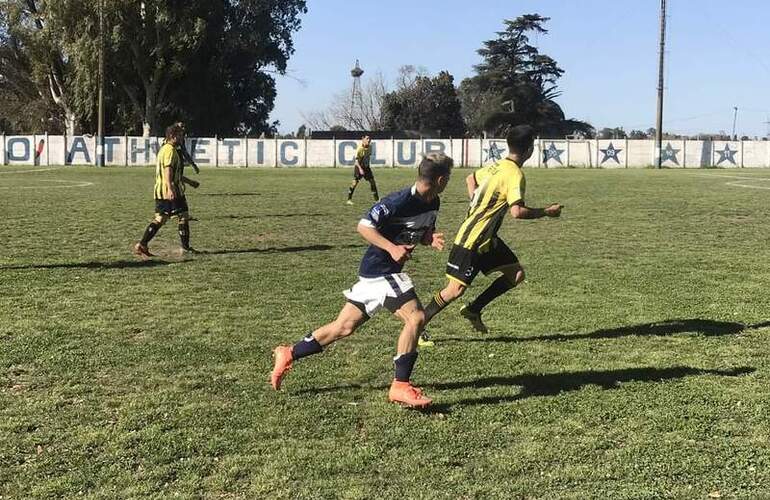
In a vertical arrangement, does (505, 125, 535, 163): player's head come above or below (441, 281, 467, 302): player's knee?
above

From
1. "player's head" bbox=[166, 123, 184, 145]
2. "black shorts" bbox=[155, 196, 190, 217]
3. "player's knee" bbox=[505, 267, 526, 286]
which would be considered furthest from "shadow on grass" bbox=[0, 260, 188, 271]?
"player's knee" bbox=[505, 267, 526, 286]

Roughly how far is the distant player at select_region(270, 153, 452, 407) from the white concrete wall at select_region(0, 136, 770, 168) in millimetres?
41292

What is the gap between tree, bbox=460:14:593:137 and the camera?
7000cm

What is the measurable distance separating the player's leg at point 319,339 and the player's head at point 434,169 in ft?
3.05

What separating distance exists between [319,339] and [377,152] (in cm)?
4347

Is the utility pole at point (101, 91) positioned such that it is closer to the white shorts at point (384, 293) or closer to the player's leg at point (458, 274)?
the player's leg at point (458, 274)

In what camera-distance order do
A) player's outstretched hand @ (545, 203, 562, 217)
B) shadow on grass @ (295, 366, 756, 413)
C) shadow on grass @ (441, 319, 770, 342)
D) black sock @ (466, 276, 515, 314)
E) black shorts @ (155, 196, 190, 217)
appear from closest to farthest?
1. shadow on grass @ (295, 366, 756, 413)
2. player's outstretched hand @ (545, 203, 562, 217)
3. shadow on grass @ (441, 319, 770, 342)
4. black sock @ (466, 276, 515, 314)
5. black shorts @ (155, 196, 190, 217)

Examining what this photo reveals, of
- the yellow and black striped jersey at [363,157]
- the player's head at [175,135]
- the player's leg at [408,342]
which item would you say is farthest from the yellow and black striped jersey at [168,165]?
the yellow and black striped jersey at [363,157]

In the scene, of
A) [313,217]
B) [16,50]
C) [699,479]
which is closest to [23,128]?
[16,50]

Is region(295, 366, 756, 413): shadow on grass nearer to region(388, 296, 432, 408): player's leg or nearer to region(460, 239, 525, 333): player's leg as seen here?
region(388, 296, 432, 408): player's leg

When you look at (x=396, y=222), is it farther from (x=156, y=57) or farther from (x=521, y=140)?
(x=156, y=57)

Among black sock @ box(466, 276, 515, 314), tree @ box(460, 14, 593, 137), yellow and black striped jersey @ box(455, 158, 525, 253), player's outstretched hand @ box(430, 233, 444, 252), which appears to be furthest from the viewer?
tree @ box(460, 14, 593, 137)

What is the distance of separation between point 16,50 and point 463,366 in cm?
6028

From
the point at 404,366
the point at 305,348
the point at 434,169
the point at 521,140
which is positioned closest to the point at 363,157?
the point at 521,140
